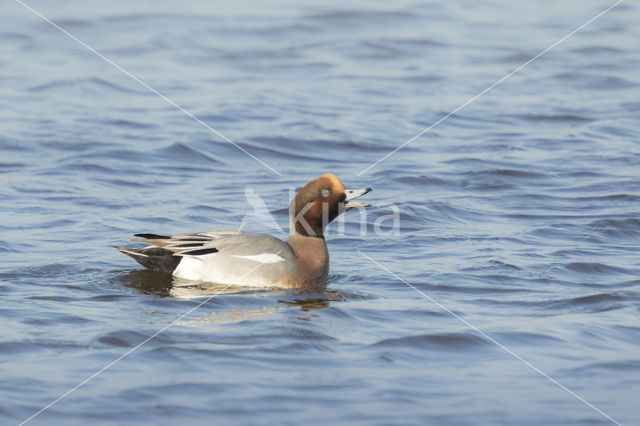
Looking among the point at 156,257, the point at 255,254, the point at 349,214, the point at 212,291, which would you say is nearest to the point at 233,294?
the point at 212,291

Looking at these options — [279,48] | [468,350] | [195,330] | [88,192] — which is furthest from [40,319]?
[279,48]

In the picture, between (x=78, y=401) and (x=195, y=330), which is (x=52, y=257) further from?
(x=78, y=401)

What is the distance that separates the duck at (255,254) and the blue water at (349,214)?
0.74 ft

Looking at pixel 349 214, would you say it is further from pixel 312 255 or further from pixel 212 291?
pixel 212 291

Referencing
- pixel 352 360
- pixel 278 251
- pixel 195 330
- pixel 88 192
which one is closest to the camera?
pixel 352 360

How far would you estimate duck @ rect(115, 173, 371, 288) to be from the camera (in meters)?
8.47

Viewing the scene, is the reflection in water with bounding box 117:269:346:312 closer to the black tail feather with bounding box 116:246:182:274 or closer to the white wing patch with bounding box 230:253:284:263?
the black tail feather with bounding box 116:246:182:274

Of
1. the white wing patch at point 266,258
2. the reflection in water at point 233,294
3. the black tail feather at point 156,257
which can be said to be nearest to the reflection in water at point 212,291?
the reflection in water at point 233,294

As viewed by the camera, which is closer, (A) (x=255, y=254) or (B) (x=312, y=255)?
(A) (x=255, y=254)

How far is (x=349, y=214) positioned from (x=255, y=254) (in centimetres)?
319

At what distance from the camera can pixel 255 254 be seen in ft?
27.7

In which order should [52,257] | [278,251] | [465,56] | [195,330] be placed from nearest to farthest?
[195,330] → [278,251] → [52,257] → [465,56]

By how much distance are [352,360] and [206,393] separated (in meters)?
1.10

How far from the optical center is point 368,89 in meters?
17.6
